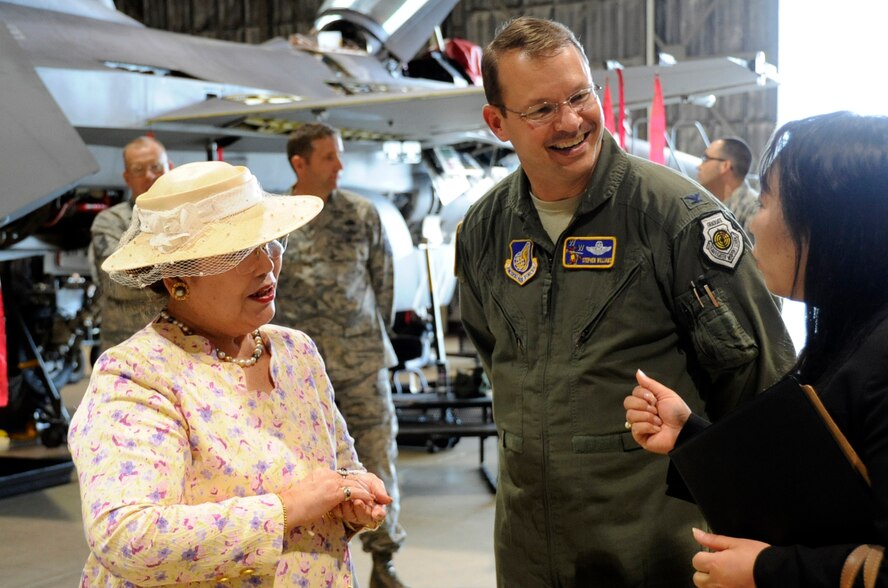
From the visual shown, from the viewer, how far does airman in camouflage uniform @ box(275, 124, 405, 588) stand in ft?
14.0

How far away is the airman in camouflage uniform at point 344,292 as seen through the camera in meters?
4.27

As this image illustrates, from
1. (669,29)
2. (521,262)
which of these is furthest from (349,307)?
(669,29)

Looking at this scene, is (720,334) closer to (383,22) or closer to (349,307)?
(349,307)

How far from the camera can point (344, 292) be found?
4.37 m

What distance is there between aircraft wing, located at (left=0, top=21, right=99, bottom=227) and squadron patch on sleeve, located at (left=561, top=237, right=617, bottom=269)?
9.04ft

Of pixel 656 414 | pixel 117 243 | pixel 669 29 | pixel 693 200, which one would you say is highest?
pixel 669 29

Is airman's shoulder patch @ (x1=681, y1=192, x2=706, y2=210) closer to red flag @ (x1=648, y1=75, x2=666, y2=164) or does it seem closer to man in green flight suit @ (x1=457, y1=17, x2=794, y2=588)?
man in green flight suit @ (x1=457, y1=17, x2=794, y2=588)

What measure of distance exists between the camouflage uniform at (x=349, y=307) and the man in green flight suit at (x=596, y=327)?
2.18 m

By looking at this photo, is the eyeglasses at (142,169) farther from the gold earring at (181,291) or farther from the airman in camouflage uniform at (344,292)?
the gold earring at (181,291)

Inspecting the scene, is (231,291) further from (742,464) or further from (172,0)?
(172,0)

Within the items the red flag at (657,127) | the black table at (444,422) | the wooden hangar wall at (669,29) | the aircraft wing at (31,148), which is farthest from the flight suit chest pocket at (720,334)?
the wooden hangar wall at (669,29)

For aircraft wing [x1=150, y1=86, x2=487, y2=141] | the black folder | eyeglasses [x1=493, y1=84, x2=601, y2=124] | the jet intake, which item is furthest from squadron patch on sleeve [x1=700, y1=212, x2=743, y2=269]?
the jet intake

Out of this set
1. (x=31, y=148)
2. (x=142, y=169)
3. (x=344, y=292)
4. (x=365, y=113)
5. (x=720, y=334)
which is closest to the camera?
(x=720, y=334)

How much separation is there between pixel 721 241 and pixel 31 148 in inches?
131
